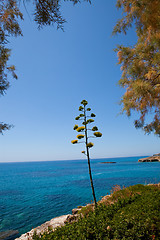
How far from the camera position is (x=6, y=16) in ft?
11.3

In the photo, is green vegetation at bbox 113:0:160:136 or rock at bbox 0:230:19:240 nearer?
green vegetation at bbox 113:0:160:136

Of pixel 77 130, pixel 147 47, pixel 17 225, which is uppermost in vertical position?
pixel 147 47

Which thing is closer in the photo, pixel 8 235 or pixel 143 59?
pixel 143 59

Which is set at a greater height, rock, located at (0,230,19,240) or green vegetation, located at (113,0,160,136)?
green vegetation, located at (113,0,160,136)

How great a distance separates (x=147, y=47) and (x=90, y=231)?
667 cm

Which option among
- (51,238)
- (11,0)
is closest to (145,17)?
(11,0)

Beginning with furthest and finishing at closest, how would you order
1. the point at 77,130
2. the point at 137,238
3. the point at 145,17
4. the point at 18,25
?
the point at 77,130, the point at 145,17, the point at 18,25, the point at 137,238

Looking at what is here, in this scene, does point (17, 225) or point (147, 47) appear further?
point (17, 225)

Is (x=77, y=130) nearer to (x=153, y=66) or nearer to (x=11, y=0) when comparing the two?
(x=153, y=66)

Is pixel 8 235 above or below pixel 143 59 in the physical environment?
below

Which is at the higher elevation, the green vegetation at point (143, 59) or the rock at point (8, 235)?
the green vegetation at point (143, 59)

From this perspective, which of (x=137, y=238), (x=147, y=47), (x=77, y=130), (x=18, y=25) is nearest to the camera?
(x=137, y=238)

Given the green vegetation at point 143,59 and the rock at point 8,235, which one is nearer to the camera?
the green vegetation at point 143,59

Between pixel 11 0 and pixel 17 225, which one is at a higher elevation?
pixel 11 0
